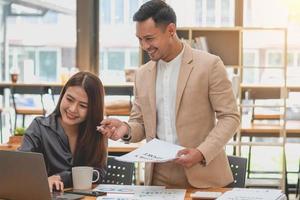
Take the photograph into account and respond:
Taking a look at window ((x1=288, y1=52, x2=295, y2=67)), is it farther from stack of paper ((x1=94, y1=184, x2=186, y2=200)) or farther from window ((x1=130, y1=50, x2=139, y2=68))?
stack of paper ((x1=94, y1=184, x2=186, y2=200))

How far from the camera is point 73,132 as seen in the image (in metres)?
2.63

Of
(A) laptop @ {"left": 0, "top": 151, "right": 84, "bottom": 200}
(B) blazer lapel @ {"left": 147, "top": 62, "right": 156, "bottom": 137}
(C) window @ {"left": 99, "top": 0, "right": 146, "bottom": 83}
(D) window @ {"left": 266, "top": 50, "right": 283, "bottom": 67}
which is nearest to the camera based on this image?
(A) laptop @ {"left": 0, "top": 151, "right": 84, "bottom": 200}

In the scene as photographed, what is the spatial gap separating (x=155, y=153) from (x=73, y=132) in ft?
1.74

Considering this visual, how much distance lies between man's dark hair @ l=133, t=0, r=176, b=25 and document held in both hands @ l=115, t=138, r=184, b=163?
0.52 meters

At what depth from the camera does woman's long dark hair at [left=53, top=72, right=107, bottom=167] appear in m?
2.58

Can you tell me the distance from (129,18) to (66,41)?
828 millimetres

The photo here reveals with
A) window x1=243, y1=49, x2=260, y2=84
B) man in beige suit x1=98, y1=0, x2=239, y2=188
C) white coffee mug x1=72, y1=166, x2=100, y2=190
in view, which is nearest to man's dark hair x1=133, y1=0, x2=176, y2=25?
man in beige suit x1=98, y1=0, x2=239, y2=188

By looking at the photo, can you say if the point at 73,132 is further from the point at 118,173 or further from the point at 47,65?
the point at 47,65

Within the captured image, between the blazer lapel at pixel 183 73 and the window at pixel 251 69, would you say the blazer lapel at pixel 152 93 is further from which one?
the window at pixel 251 69

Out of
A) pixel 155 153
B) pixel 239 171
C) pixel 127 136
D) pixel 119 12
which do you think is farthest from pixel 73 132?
pixel 119 12

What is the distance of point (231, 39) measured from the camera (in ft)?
20.0

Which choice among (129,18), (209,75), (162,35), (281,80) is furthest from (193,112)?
(129,18)

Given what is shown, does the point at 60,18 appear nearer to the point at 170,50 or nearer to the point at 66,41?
the point at 66,41

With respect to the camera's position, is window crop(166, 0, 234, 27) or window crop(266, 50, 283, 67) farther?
window crop(166, 0, 234, 27)
